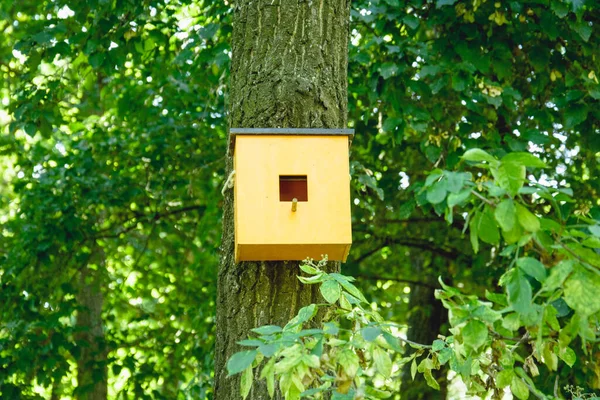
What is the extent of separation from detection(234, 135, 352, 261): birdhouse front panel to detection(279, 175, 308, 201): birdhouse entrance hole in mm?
14

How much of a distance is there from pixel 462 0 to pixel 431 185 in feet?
10.6

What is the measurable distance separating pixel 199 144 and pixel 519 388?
485 centimetres

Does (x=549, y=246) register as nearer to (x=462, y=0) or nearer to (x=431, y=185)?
(x=431, y=185)

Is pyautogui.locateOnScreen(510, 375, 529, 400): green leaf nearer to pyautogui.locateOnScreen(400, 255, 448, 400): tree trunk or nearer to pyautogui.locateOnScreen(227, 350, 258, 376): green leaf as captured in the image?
pyautogui.locateOnScreen(227, 350, 258, 376): green leaf

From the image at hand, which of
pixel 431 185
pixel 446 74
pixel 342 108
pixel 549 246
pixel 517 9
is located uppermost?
pixel 517 9

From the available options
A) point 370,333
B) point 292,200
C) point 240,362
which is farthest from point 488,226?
point 292,200

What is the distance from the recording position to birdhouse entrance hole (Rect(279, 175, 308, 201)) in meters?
2.95

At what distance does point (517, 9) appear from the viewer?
4.59 metres

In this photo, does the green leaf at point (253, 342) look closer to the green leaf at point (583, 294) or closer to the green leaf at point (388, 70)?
the green leaf at point (583, 294)

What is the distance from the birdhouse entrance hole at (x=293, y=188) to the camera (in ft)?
9.69


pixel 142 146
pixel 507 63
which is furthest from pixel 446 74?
pixel 142 146

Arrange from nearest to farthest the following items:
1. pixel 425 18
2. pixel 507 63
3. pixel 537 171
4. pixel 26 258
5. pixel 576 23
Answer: pixel 576 23, pixel 507 63, pixel 425 18, pixel 537 171, pixel 26 258

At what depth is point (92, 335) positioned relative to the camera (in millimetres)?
7512

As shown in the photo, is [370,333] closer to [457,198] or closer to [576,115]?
[457,198]
